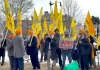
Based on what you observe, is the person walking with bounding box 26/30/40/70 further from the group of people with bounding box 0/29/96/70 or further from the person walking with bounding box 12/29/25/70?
the person walking with bounding box 12/29/25/70

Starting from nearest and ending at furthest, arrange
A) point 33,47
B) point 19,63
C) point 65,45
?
point 19,63 → point 65,45 → point 33,47

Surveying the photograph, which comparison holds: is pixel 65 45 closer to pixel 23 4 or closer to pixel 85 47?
pixel 85 47

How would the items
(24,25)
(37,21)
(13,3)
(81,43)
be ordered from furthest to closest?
1. (24,25)
2. (13,3)
3. (37,21)
4. (81,43)

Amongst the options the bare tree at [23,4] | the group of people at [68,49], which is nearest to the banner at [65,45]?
the group of people at [68,49]

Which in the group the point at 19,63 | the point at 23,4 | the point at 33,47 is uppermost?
the point at 23,4

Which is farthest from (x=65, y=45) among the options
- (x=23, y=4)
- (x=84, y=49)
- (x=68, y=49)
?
(x=23, y=4)

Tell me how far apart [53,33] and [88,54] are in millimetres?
1923

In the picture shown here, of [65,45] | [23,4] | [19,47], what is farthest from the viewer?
[23,4]

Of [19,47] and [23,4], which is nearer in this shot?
[19,47]

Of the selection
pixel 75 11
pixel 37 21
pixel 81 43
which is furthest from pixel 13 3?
pixel 81 43

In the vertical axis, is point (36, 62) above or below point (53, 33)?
below

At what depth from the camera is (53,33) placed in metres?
13.9

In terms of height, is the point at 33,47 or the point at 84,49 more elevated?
the point at 33,47

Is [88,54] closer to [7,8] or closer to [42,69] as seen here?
[42,69]
